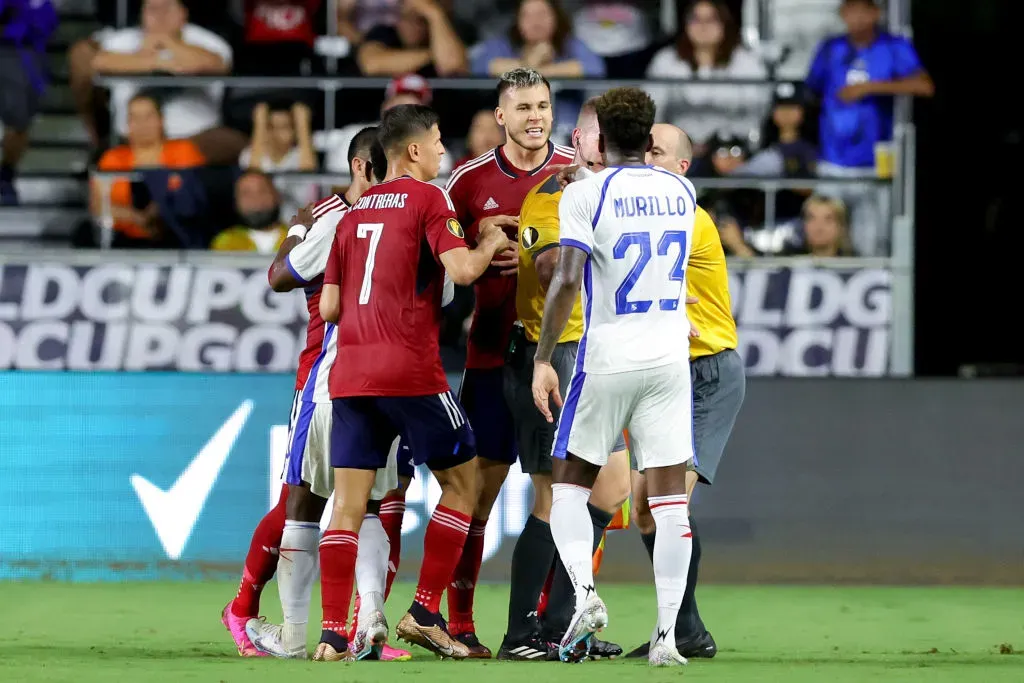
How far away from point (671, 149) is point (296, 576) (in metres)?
2.23

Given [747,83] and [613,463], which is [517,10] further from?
[613,463]

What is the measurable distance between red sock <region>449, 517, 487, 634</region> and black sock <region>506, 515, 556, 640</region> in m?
0.27

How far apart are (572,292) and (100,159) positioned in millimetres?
7402

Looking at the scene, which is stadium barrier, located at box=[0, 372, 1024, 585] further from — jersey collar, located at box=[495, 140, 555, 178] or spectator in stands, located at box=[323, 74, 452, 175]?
jersey collar, located at box=[495, 140, 555, 178]

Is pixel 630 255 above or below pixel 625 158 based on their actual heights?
below

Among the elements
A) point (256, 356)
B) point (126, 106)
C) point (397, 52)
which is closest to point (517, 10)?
point (397, 52)

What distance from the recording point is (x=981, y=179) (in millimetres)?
13836

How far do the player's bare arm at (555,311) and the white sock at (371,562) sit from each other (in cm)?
97

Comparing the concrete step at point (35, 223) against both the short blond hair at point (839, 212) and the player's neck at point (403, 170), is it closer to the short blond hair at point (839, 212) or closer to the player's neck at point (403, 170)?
the short blond hair at point (839, 212)

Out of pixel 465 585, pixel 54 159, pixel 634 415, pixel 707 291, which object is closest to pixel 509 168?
pixel 707 291

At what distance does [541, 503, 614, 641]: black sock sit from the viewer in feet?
21.0

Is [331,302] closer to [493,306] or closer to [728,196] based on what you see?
[493,306]

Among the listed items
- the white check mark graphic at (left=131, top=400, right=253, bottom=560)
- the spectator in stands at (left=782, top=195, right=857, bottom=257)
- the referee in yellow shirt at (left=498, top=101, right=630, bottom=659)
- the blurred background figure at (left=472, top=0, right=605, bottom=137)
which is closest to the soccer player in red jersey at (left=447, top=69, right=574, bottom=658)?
the referee in yellow shirt at (left=498, top=101, right=630, bottom=659)

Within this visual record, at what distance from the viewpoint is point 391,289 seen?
6.07 metres
